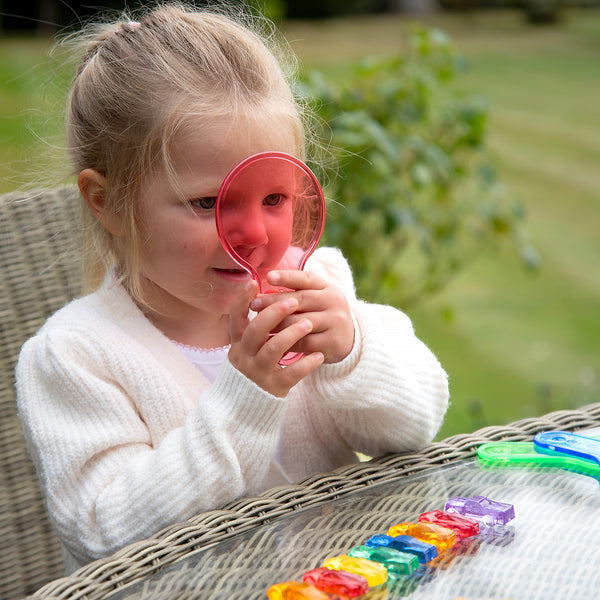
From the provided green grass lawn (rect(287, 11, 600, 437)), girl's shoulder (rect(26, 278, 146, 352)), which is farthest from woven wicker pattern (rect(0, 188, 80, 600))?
green grass lawn (rect(287, 11, 600, 437))

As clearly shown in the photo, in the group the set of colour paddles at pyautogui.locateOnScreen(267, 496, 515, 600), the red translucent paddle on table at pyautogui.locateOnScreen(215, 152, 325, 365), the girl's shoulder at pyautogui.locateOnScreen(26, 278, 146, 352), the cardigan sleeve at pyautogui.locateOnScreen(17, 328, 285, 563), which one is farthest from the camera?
the girl's shoulder at pyautogui.locateOnScreen(26, 278, 146, 352)

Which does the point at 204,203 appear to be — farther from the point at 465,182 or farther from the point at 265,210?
the point at 465,182

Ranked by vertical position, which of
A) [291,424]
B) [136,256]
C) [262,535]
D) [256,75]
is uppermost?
[256,75]

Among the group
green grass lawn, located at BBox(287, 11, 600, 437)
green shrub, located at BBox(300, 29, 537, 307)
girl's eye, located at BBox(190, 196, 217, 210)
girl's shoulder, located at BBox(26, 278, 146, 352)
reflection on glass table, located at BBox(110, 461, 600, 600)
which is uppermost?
girl's eye, located at BBox(190, 196, 217, 210)

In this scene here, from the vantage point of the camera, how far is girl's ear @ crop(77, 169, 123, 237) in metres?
1.24

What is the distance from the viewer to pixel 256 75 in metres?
1.19

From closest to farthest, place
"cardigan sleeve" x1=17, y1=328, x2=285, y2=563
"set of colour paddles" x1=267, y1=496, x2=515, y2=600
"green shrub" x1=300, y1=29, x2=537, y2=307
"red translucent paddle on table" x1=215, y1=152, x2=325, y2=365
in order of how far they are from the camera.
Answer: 1. "set of colour paddles" x1=267, y1=496, x2=515, y2=600
2. "red translucent paddle on table" x1=215, y1=152, x2=325, y2=365
3. "cardigan sleeve" x1=17, y1=328, x2=285, y2=563
4. "green shrub" x1=300, y1=29, x2=537, y2=307

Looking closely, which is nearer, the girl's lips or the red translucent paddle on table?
the red translucent paddle on table

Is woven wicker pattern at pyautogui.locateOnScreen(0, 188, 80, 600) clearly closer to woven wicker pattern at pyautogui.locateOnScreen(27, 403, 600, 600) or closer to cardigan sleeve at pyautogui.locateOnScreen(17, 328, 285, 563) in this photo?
cardigan sleeve at pyautogui.locateOnScreen(17, 328, 285, 563)

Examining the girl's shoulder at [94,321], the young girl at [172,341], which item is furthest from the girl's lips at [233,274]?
the girl's shoulder at [94,321]

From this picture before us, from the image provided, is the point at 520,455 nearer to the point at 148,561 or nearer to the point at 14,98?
the point at 148,561

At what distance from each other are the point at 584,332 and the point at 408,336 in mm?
2952

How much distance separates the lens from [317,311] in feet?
3.64

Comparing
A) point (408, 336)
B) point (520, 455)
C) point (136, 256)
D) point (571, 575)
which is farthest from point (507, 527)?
point (136, 256)
